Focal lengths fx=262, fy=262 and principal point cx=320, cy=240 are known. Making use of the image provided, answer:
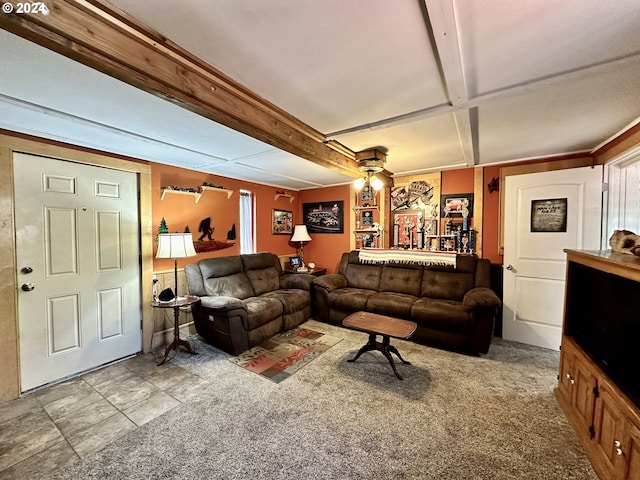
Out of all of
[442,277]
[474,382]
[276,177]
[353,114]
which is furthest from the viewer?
[276,177]

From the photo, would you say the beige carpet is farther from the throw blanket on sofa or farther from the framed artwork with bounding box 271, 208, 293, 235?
the framed artwork with bounding box 271, 208, 293, 235

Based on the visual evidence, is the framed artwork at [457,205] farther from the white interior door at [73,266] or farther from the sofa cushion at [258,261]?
the white interior door at [73,266]

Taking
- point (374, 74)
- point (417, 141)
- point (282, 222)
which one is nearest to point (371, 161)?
point (417, 141)

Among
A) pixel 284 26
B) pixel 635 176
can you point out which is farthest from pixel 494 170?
pixel 284 26

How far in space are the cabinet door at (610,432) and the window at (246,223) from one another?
4181mm

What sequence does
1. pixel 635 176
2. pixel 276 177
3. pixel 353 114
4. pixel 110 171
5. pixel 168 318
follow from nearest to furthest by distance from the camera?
1. pixel 353 114
2. pixel 635 176
3. pixel 110 171
4. pixel 168 318
5. pixel 276 177

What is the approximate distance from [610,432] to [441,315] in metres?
1.62

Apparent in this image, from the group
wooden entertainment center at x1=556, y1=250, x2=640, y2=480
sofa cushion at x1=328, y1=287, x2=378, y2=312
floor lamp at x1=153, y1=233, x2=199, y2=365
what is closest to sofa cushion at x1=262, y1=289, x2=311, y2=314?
sofa cushion at x1=328, y1=287, x2=378, y2=312

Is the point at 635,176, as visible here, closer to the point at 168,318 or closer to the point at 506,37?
the point at 506,37

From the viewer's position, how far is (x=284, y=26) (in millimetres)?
1222

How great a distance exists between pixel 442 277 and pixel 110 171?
427 cm

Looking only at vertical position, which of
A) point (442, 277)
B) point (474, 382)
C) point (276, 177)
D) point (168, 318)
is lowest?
point (474, 382)

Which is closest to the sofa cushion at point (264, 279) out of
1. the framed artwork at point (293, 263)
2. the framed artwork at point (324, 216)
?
the framed artwork at point (293, 263)

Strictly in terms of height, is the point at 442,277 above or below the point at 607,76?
below
